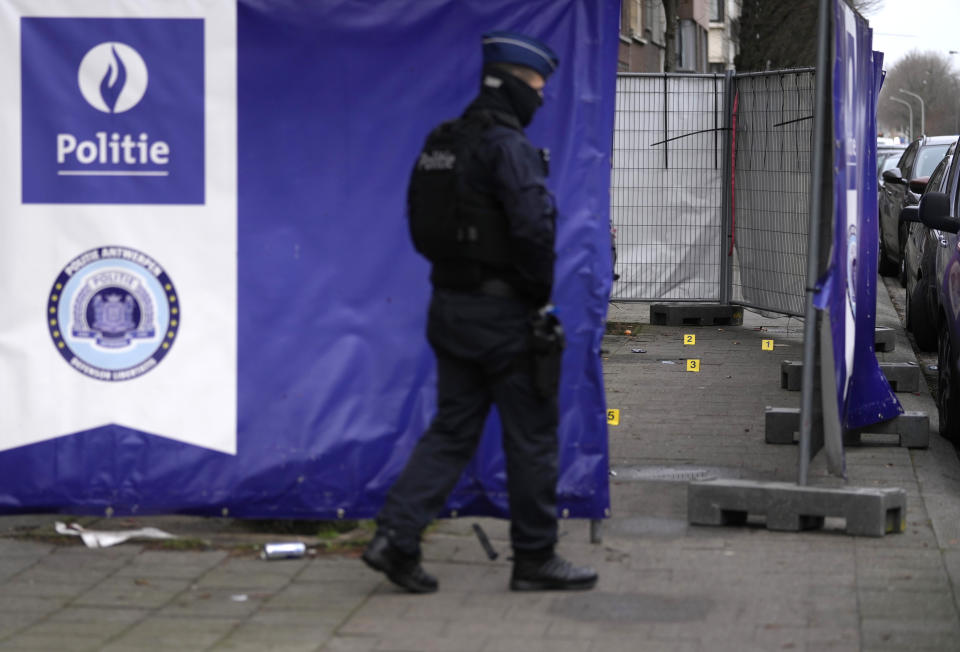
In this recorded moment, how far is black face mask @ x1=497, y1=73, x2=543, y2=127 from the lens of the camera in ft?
17.4

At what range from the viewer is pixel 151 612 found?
5.19 metres

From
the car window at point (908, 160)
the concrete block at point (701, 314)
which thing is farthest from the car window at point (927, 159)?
the concrete block at point (701, 314)

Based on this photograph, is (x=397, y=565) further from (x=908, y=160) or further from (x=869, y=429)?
(x=908, y=160)

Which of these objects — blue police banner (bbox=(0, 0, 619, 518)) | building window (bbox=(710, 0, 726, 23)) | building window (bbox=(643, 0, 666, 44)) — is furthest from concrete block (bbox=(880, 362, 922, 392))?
building window (bbox=(710, 0, 726, 23))

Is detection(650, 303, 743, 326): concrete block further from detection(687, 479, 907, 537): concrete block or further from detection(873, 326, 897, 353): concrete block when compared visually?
detection(687, 479, 907, 537): concrete block

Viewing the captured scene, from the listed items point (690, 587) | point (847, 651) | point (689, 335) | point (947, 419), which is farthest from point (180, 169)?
point (689, 335)

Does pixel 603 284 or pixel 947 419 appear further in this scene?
pixel 947 419

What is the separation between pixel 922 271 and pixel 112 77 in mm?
8089

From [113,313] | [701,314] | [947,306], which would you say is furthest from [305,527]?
[701,314]

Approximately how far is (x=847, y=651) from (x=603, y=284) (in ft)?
5.58

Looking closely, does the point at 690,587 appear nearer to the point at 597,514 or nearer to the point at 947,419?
the point at 597,514

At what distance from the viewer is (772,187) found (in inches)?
519

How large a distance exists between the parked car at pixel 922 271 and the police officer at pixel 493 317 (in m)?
5.34

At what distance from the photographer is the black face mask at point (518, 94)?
17.4 feet
